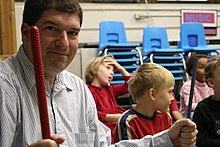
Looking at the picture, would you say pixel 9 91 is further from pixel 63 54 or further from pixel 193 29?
pixel 193 29

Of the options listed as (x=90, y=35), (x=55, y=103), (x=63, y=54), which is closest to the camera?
(x=63, y=54)

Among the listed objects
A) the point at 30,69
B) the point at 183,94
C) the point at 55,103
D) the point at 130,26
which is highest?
the point at 130,26

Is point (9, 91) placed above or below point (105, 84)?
above

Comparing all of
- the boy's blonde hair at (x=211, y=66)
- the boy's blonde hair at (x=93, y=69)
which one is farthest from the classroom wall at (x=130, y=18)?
the boy's blonde hair at (x=211, y=66)

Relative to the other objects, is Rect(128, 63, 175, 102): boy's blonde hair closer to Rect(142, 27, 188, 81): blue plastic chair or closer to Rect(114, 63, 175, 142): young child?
Rect(114, 63, 175, 142): young child

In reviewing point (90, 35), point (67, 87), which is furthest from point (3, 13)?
point (67, 87)

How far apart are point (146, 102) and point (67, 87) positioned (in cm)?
94

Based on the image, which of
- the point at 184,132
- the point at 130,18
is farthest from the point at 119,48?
the point at 184,132

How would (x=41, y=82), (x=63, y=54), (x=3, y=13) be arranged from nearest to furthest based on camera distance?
(x=41, y=82)
(x=63, y=54)
(x=3, y=13)

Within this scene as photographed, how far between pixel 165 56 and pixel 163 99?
8.92 ft

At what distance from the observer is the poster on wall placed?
5875 mm

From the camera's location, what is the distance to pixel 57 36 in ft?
3.19

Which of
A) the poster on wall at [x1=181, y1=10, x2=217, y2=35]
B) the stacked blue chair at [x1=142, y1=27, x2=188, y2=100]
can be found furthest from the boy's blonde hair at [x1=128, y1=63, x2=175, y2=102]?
the poster on wall at [x1=181, y1=10, x2=217, y2=35]

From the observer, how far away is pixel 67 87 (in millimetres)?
1174
